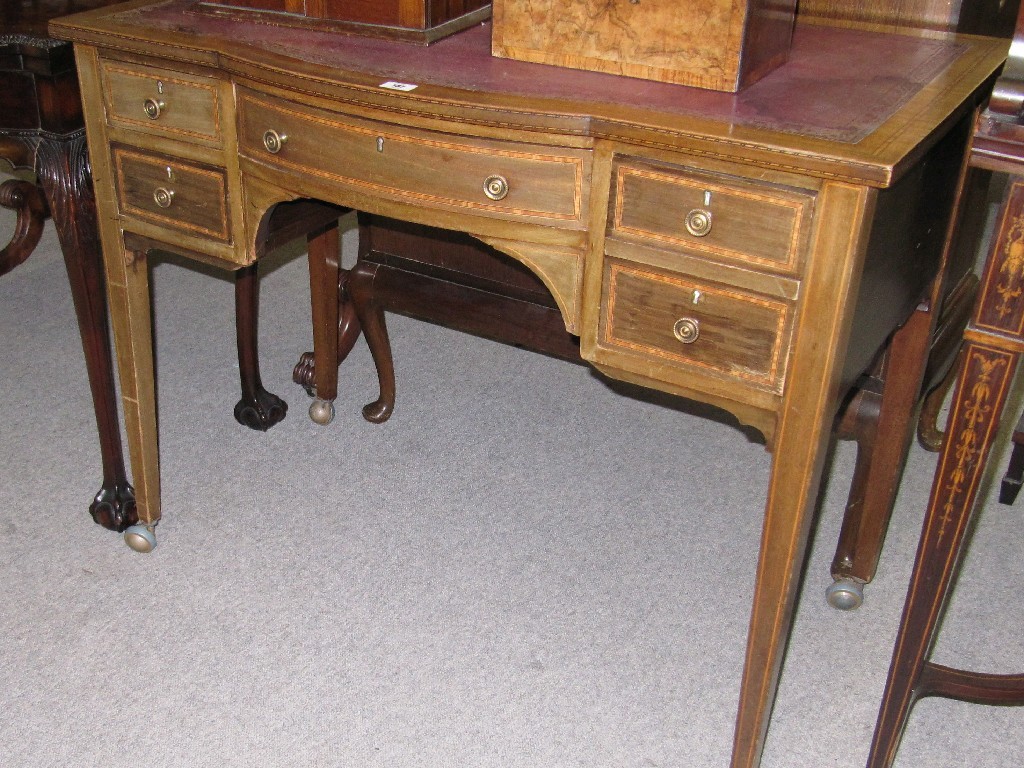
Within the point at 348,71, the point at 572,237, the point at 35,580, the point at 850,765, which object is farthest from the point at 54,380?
the point at 850,765

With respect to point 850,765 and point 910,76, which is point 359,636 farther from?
point 910,76

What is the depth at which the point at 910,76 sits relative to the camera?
62.7 inches

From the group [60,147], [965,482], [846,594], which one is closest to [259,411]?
[60,147]

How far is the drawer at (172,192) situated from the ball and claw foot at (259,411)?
30.6 inches

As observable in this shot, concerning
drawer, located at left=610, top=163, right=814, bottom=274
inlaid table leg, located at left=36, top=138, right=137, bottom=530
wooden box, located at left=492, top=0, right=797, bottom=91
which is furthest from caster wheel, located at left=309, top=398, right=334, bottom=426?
drawer, located at left=610, top=163, right=814, bottom=274

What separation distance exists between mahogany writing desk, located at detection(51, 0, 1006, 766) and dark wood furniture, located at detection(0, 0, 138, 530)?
121 millimetres

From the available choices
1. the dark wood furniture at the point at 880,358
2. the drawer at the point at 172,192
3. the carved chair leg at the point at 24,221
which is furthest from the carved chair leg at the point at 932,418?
the carved chair leg at the point at 24,221

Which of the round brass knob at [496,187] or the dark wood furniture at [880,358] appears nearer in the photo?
the round brass knob at [496,187]

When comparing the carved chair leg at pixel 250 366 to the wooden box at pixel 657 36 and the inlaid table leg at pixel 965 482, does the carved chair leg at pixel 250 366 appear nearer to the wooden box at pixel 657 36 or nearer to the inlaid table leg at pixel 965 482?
the wooden box at pixel 657 36

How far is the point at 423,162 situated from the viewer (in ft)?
5.15

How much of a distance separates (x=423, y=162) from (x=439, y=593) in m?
0.93

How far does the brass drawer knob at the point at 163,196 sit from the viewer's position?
6.16ft

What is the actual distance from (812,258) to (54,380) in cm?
212

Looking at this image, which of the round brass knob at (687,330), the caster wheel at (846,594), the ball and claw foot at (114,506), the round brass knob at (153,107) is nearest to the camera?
the round brass knob at (687,330)
